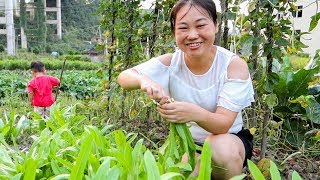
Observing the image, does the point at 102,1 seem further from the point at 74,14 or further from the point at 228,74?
the point at 74,14

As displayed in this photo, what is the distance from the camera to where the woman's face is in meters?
1.87

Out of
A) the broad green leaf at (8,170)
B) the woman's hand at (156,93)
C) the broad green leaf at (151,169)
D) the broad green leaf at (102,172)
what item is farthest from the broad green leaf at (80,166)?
the broad green leaf at (8,170)

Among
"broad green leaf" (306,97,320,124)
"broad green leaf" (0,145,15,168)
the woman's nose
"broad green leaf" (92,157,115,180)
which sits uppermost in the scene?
the woman's nose

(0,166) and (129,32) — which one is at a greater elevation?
(129,32)

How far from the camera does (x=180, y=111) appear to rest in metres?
1.75

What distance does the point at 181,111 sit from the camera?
1751 millimetres

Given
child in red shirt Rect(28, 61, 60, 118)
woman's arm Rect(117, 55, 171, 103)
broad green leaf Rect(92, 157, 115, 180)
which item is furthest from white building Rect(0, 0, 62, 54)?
broad green leaf Rect(92, 157, 115, 180)

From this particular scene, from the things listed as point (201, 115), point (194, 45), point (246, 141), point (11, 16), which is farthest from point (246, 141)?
point (11, 16)

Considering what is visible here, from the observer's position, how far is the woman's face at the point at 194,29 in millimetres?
1868

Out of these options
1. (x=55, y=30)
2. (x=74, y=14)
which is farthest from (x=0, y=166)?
(x=74, y=14)

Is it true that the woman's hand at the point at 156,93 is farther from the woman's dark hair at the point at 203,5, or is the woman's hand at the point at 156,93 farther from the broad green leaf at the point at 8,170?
the broad green leaf at the point at 8,170

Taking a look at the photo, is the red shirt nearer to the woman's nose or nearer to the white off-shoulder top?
the white off-shoulder top

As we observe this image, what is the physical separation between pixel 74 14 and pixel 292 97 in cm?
5805

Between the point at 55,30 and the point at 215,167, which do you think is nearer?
the point at 215,167
